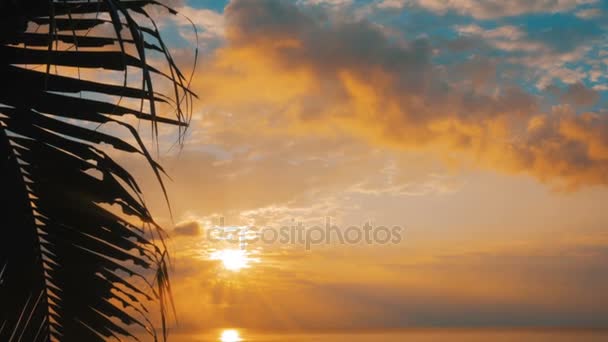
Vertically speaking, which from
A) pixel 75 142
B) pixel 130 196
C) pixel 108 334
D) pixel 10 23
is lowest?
pixel 108 334

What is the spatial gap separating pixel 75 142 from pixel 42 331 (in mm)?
982

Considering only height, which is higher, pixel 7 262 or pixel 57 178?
pixel 57 178

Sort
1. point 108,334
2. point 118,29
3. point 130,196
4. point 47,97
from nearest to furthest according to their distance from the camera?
point 118,29, point 47,97, point 130,196, point 108,334

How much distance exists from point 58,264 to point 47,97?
75cm

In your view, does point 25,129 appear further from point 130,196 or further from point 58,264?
point 58,264

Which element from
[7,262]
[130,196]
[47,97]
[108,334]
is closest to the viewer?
[47,97]

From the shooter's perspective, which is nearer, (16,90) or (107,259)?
(16,90)

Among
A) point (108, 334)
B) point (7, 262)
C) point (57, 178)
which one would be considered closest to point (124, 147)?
point (57, 178)

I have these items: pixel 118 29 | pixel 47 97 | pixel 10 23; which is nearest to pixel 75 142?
pixel 47 97

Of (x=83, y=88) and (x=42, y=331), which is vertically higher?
(x=83, y=88)

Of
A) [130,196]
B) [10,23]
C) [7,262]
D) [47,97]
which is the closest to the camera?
[10,23]

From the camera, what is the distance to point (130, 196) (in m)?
2.01

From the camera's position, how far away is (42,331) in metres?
2.45

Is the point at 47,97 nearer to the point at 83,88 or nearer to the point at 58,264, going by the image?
the point at 83,88
